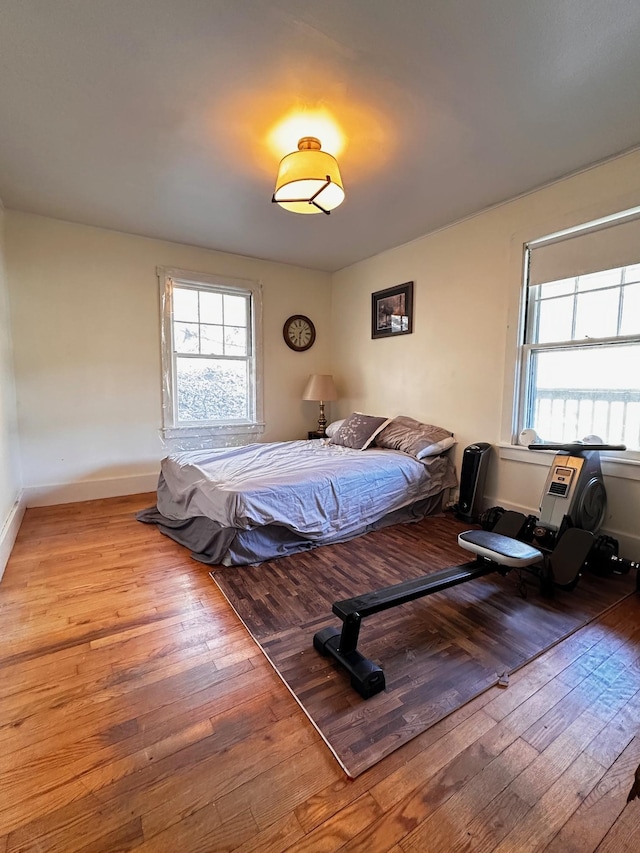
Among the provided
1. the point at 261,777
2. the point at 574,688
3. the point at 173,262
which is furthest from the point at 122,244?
the point at 574,688

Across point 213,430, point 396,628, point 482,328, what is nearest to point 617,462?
point 482,328

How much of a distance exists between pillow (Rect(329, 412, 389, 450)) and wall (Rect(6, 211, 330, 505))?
6.56 ft

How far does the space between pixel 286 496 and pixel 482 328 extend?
7.46ft

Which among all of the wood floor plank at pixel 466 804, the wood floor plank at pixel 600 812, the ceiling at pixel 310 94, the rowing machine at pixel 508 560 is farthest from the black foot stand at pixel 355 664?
the ceiling at pixel 310 94

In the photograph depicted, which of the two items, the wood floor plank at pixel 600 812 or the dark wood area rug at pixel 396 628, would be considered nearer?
the wood floor plank at pixel 600 812

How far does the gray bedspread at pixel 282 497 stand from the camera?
252 centimetres

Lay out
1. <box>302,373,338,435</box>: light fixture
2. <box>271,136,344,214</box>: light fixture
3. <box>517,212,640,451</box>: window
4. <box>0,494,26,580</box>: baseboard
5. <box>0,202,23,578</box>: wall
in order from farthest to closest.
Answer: <box>302,373,338,435</box>: light fixture → <box>0,202,23,578</box>: wall → <box>517,212,640,451</box>: window → <box>0,494,26,580</box>: baseboard → <box>271,136,344,214</box>: light fixture

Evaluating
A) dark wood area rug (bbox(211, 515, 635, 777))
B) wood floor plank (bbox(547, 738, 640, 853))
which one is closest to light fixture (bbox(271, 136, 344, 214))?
dark wood area rug (bbox(211, 515, 635, 777))

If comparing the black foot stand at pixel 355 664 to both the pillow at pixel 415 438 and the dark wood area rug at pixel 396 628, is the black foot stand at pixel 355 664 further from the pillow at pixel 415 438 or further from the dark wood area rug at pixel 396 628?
the pillow at pixel 415 438

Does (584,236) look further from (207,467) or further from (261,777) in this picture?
(261,777)

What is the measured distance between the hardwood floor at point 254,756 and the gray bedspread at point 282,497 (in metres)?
0.69

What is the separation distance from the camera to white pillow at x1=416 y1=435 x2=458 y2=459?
11.4 feet

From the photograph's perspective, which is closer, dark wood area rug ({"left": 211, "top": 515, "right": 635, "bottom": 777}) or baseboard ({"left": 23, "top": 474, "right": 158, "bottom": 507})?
dark wood area rug ({"left": 211, "top": 515, "right": 635, "bottom": 777})

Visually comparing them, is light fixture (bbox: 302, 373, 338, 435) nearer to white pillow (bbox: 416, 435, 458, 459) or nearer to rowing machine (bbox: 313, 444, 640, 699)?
white pillow (bbox: 416, 435, 458, 459)
